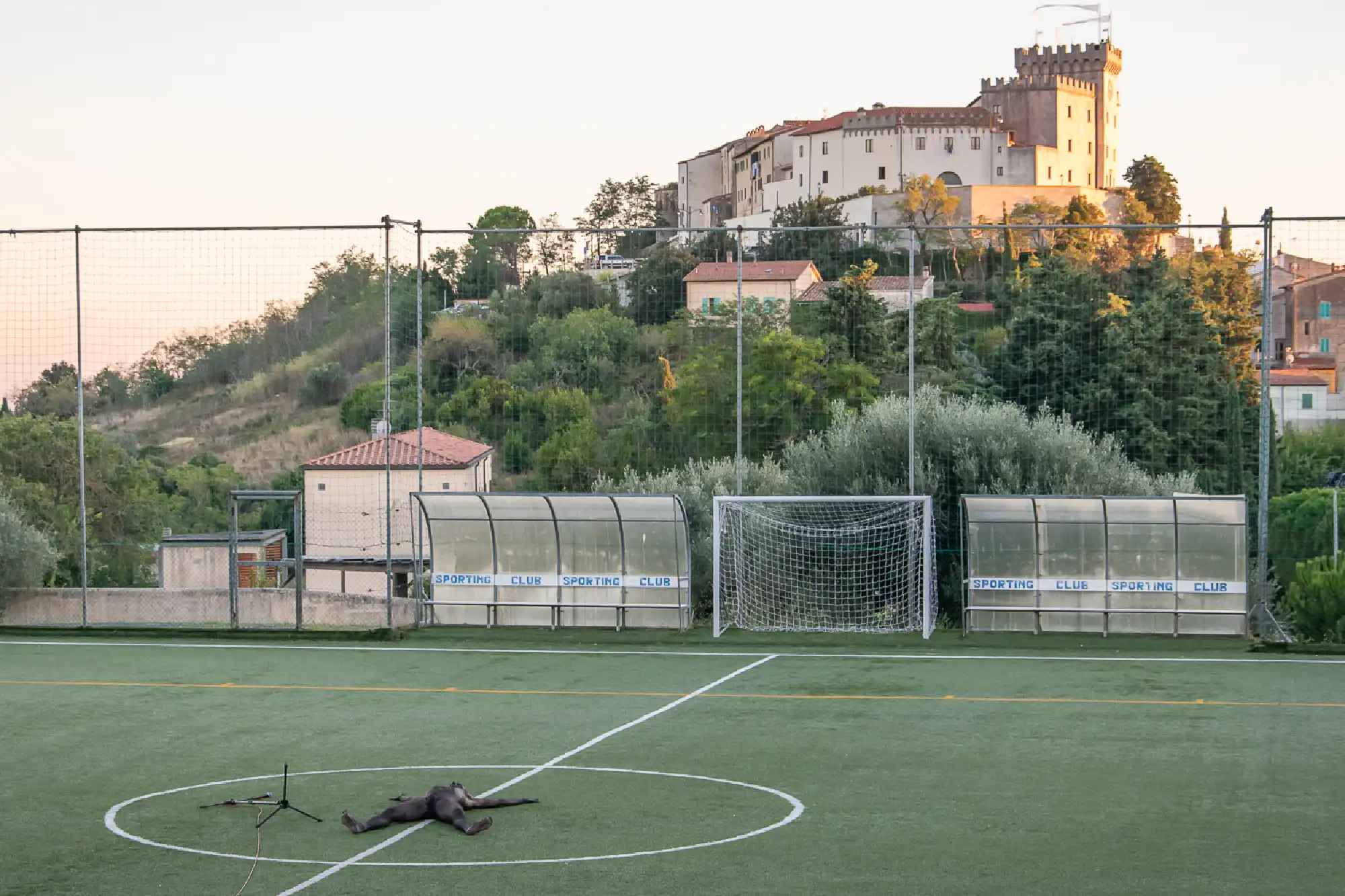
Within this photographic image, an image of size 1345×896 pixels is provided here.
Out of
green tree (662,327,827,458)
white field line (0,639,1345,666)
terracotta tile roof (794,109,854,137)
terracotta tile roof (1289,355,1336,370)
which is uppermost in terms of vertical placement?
terracotta tile roof (794,109,854,137)

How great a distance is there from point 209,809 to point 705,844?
3.27 metres

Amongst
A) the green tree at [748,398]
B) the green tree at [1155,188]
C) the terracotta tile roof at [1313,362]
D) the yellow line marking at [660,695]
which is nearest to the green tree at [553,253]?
the green tree at [748,398]

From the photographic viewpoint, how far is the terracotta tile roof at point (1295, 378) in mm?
29609

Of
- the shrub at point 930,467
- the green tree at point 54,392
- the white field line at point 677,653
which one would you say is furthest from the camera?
the shrub at point 930,467

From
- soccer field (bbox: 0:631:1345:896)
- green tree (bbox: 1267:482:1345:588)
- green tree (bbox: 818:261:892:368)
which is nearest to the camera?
soccer field (bbox: 0:631:1345:896)

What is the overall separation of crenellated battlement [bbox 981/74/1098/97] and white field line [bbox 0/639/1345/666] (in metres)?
127

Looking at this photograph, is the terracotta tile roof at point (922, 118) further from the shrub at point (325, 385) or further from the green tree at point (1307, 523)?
the shrub at point (325, 385)

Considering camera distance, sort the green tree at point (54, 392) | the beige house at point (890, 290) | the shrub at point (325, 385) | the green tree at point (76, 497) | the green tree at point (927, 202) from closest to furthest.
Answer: the green tree at point (54, 392)
the shrub at point (325, 385)
the beige house at point (890, 290)
the green tree at point (76, 497)
the green tree at point (927, 202)

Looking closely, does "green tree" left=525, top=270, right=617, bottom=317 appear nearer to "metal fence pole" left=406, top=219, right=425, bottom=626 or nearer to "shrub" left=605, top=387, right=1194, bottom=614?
"metal fence pole" left=406, top=219, right=425, bottom=626

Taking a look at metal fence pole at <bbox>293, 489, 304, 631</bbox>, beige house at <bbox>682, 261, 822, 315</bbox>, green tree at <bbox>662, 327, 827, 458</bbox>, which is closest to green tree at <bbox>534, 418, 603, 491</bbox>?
green tree at <bbox>662, 327, 827, 458</bbox>

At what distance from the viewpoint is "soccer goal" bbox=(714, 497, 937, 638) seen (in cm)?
2059

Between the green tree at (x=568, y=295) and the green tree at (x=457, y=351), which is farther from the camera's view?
the green tree at (x=568, y=295)

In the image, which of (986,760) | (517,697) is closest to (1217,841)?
(986,760)

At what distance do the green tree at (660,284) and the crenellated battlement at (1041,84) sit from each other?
12056cm
